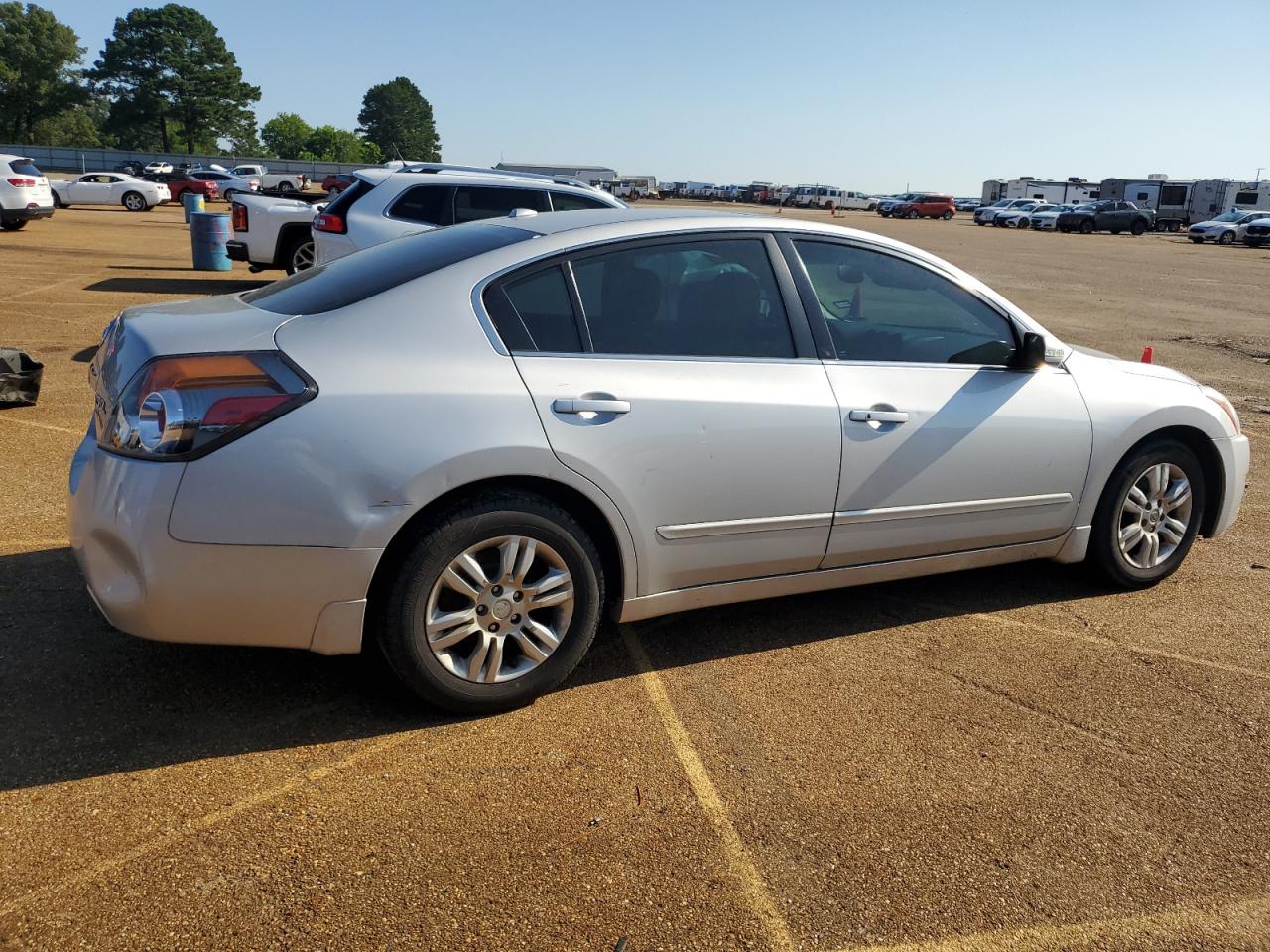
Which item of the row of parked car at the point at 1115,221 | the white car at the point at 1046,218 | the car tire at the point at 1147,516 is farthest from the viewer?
the white car at the point at 1046,218

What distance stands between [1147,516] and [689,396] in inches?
99.1

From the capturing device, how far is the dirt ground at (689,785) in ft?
8.73

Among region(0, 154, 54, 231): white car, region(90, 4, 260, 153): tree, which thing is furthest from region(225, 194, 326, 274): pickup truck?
region(90, 4, 260, 153): tree

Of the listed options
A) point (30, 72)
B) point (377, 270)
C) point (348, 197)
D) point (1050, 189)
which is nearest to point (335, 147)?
point (30, 72)

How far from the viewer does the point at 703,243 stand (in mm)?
4043

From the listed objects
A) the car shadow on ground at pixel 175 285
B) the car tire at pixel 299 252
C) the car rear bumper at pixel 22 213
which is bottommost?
the car shadow on ground at pixel 175 285

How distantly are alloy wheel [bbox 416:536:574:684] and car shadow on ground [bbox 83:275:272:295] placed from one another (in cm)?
1183

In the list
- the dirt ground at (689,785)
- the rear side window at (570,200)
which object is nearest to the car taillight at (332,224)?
the rear side window at (570,200)

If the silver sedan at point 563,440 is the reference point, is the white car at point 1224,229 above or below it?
below

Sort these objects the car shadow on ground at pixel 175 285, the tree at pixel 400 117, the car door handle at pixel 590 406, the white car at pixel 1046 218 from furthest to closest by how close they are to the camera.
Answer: the tree at pixel 400 117 → the white car at pixel 1046 218 → the car shadow on ground at pixel 175 285 → the car door handle at pixel 590 406

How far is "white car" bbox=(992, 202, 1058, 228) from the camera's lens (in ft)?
213

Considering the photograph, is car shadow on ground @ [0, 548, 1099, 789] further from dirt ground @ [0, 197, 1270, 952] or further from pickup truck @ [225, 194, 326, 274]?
pickup truck @ [225, 194, 326, 274]

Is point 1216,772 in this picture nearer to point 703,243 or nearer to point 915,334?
point 915,334

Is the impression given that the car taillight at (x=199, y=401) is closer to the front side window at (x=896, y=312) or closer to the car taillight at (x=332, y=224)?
the front side window at (x=896, y=312)
